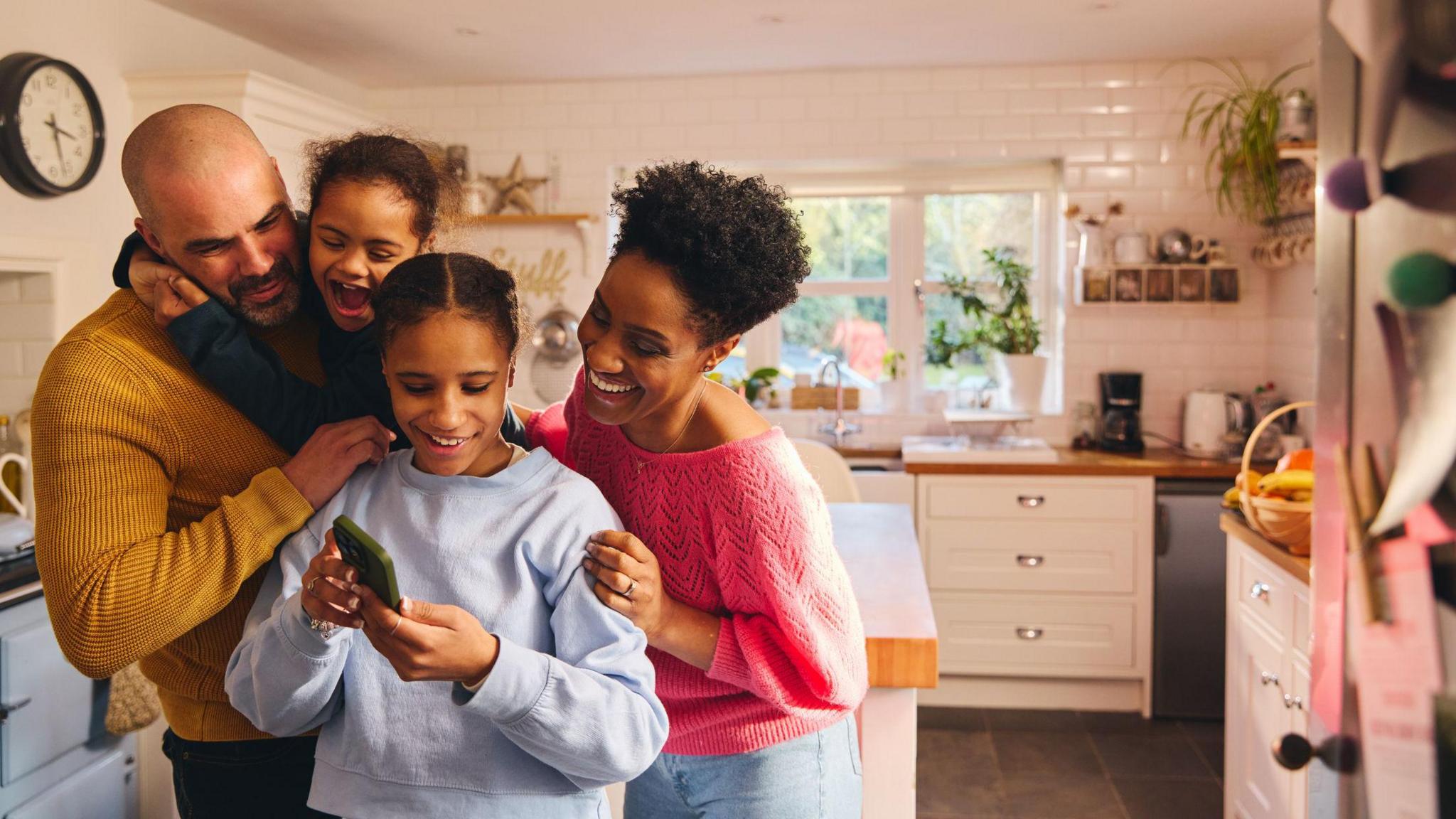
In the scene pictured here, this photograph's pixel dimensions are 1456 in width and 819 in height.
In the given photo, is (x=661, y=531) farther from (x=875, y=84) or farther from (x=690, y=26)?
(x=875, y=84)

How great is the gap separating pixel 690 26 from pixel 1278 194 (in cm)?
239

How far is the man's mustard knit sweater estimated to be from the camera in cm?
110

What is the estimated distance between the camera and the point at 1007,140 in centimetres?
470

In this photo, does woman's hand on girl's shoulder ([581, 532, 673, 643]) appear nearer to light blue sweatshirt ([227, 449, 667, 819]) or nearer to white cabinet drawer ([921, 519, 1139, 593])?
light blue sweatshirt ([227, 449, 667, 819])

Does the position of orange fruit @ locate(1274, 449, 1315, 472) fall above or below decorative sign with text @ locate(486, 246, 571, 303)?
below

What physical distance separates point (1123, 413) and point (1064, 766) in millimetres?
1500

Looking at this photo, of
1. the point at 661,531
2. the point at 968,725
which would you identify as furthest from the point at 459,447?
the point at 968,725

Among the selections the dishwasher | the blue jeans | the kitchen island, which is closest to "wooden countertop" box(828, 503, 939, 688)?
the kitchen island

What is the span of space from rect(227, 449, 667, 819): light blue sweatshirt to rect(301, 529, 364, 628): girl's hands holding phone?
90mm

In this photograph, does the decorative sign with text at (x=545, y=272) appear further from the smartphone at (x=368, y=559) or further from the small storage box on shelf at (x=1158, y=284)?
the smartphone at (x=368, y=559)

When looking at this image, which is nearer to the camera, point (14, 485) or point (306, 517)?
point (306, 517)

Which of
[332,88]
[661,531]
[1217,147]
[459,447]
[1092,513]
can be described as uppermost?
[332,88]

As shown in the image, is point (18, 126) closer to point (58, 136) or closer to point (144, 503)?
point (58, 136)

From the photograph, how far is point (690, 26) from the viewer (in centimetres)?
394
